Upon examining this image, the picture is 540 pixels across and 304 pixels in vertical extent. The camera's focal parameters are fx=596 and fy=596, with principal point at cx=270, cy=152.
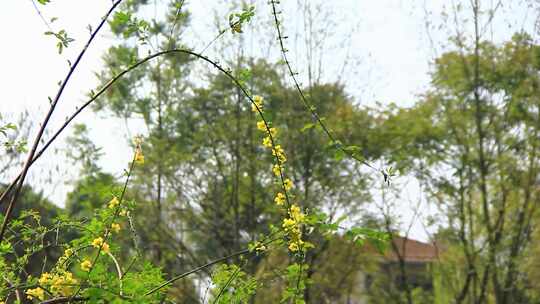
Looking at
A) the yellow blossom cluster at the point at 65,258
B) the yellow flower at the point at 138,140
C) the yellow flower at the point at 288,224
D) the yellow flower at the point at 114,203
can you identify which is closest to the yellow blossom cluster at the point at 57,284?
the yellow blossom cluster at the point at 65,258

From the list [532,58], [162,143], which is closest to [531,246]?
[532,58]

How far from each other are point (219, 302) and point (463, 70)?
7358 mm

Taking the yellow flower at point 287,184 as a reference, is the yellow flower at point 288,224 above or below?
below

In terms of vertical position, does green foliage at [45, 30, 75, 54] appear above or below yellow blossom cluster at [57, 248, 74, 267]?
above

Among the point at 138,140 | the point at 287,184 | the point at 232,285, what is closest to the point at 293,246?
the point at 287,184

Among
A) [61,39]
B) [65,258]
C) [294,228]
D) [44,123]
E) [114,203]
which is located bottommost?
[65,258]

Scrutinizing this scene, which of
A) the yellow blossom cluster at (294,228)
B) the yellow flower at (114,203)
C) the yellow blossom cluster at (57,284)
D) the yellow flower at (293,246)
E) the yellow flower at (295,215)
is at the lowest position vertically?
the yellow blossom cluster at (57,284)

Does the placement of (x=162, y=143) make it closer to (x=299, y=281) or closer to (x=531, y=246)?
(x=531, y=246)

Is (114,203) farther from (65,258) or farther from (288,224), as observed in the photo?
(288,224)

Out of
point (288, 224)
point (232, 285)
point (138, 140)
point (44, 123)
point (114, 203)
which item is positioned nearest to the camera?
point (44, 123)

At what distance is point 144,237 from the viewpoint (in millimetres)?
9344

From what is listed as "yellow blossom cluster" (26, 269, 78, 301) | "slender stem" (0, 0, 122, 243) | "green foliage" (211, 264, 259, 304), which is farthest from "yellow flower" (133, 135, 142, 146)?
"green foliage" (211, 264, 259, 304)

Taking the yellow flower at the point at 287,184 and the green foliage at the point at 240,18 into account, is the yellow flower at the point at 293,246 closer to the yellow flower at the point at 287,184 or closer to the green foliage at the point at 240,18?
the yellow flower at the point at 287,184

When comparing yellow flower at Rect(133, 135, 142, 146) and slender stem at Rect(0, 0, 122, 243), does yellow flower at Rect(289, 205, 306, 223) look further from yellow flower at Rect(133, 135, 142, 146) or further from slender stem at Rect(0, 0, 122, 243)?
slender stem at Rect(0, 0, 122, 243)
